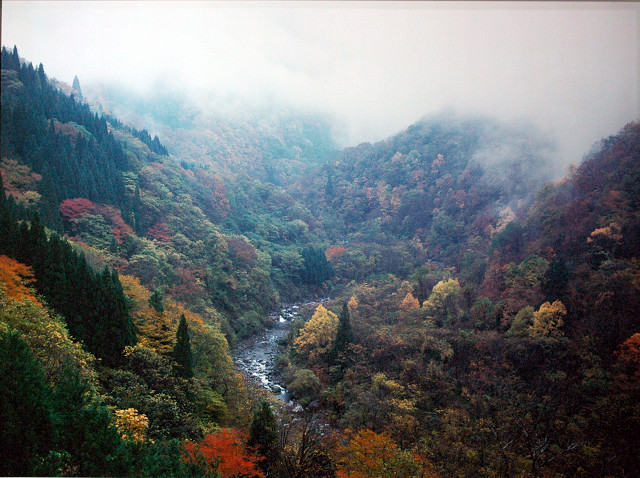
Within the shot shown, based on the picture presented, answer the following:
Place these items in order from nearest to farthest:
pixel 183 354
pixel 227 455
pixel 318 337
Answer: pixel 227 455
pixel 183 354
pixel 318 337

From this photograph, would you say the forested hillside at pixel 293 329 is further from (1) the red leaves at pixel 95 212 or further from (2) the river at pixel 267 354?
(2) the river at pixel 267 354

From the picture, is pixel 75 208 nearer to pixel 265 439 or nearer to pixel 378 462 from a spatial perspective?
pixel 265 439

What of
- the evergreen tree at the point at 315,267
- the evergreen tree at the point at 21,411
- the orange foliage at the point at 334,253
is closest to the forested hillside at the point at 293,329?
the evergreen tree at the point at 21,411

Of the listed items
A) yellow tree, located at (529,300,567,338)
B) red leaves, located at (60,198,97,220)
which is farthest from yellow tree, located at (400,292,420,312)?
red leaves, located at (60,198,97,220)

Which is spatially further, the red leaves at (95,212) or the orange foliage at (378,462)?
the red leaves at (95,212)

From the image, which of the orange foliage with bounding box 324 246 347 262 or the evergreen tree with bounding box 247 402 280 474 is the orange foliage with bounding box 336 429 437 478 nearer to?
the evergreen tree with bounding box 247 402 280 474

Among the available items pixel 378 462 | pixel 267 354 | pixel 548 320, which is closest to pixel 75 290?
pixel 378 462
